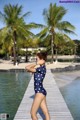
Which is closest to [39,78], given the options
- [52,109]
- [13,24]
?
[52,109]

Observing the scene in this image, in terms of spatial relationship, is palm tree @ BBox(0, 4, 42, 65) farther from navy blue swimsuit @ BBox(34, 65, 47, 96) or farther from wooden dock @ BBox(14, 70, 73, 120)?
navy blue swimsuit @ BBox(34, 65, 47, 96)

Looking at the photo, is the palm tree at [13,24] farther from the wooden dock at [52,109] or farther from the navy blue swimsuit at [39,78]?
the navy blue swimsuit at [39,78]

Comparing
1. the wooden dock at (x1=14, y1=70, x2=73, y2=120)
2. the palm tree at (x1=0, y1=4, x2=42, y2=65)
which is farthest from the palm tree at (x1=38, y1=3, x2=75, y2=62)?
the wooden dock at (x1=14, y1=70, x2=73, y2=120)

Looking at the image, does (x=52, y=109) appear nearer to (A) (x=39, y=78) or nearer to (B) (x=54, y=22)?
(A) (x=39, y=78)

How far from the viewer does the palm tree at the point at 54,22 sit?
35.9m

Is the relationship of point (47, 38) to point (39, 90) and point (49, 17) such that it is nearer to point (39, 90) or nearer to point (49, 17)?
A: point (49, 17)

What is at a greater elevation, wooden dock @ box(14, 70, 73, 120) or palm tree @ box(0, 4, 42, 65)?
palm tree @ box(0, 4, 42, 65)

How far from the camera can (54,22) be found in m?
36.3

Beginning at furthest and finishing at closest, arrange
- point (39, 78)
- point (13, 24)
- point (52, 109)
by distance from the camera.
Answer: point (13, 24), point (52, 109), point (39, 78)

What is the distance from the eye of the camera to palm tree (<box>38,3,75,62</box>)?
3594 cm

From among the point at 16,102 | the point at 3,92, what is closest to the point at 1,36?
the point at 3,92

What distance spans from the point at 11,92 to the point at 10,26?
20.7 m

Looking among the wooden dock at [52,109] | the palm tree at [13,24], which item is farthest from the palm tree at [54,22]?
the wooden dock at [52,109]

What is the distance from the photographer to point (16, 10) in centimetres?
3378
